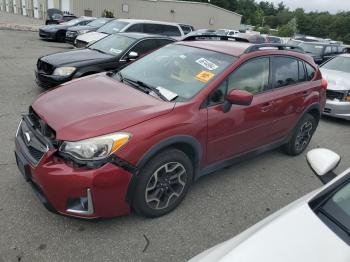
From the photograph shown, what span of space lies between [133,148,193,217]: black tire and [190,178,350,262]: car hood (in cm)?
118

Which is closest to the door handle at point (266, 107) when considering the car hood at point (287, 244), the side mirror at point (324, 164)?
the side mirror at point (324, 164)

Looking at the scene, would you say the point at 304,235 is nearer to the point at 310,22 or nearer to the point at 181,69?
the point at 181,69

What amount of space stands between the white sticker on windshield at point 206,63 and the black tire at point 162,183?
40.6 inches

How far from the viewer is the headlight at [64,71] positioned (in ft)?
19.8

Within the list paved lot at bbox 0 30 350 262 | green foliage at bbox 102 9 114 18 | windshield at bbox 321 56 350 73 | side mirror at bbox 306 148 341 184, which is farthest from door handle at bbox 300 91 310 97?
green foliage at bbox 102 9 114 18

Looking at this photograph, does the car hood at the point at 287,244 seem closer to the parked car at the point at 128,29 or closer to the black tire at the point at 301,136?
the black tire at the point at 301,136

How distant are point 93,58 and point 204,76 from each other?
3.80 meters

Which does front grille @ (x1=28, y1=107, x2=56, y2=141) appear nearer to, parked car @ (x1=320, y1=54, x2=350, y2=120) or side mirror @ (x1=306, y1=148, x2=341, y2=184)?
side mirror @ (x1=306, y1=148, x2=341, y2=184)

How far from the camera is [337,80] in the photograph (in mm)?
7324

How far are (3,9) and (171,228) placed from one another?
6646 centimetres

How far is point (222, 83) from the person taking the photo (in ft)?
10.7

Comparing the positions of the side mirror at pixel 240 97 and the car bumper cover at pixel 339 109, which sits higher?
the side mirror at pixel 240 97

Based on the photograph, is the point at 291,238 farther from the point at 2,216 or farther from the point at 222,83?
the point at 2,216

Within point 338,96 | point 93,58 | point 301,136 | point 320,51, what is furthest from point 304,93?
point 320,51
